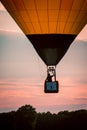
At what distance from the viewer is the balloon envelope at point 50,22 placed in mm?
16828

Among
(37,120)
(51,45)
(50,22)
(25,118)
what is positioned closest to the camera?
(50,22)

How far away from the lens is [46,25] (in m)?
17.8

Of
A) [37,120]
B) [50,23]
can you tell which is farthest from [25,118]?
[50,23]

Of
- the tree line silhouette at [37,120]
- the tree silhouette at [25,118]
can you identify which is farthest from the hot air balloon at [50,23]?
the tree silhouette at [25,118]

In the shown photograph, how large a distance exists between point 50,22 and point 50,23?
0.18ft

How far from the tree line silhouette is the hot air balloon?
37634 millimetres

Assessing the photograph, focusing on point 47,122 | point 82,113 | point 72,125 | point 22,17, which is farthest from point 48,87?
point 47,122

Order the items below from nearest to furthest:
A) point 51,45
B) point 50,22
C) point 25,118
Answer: point 50,22, point 51,45, point 25,118

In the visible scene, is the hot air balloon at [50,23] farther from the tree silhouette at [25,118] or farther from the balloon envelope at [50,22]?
the tree silhouette at [25,118]

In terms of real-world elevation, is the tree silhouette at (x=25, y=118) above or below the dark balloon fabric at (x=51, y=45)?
below

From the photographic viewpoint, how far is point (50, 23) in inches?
→ 696

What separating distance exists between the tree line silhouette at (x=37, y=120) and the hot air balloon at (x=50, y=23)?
123 ft

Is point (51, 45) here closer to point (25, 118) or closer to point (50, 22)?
point (50, 22)

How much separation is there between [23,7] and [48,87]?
281cm
